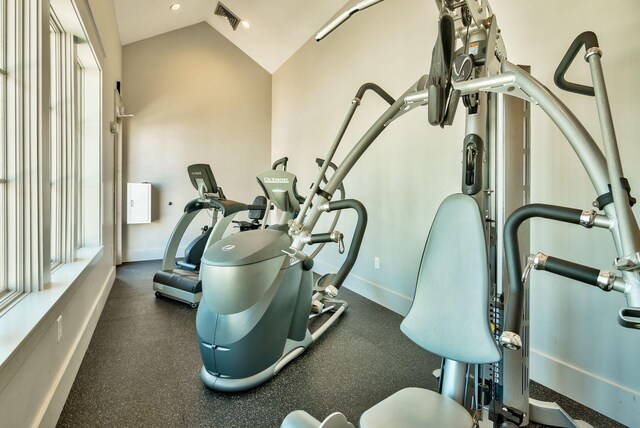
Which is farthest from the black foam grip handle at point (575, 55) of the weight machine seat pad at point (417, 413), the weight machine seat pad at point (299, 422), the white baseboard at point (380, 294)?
the white baseboard at point (380, 294)

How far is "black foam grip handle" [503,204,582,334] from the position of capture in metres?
0.86

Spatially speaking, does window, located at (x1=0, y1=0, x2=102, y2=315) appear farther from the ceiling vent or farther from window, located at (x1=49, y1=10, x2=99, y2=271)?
the ceiling vent

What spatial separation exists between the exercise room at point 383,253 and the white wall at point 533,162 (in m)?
0.01

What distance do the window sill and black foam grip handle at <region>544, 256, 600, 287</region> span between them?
5.22ft

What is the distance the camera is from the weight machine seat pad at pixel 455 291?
3.60ft

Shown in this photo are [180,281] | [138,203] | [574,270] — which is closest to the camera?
[574,270]

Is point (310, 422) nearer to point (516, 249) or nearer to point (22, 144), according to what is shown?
point (516, 249)

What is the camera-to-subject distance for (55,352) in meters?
1.59

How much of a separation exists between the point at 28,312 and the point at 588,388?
104 inches

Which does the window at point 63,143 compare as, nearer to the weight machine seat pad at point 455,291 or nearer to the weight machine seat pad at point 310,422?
the weight machine seat pad at point 310,422

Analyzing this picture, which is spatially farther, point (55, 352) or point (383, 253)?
point (383, 253)

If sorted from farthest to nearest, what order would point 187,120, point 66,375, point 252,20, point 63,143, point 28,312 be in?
point 187,120
point 252,20
point 63,143
point 66,375
point 28,312

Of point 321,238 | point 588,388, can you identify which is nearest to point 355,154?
point 321,238

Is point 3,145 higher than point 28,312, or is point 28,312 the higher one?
point 3,145
